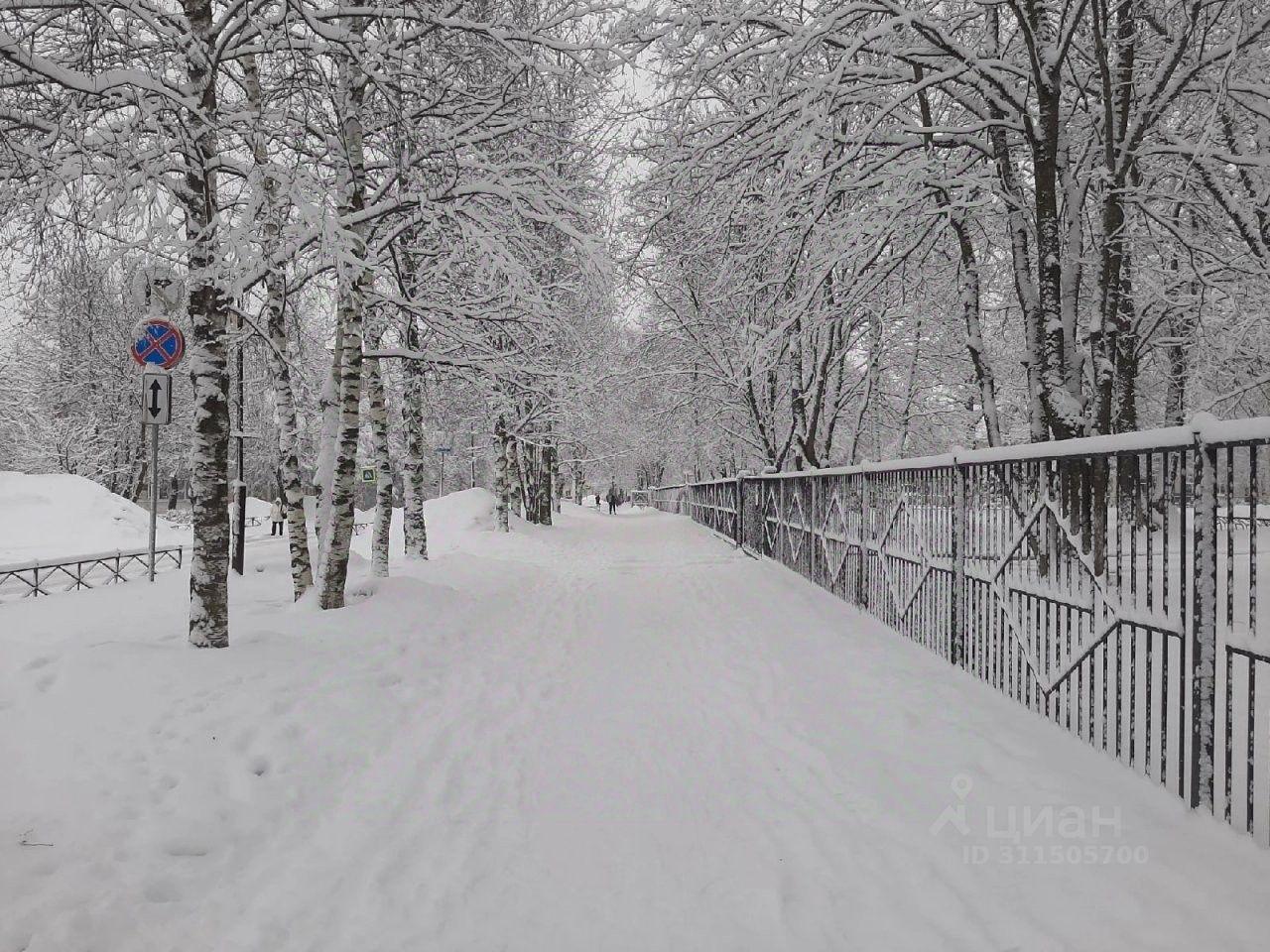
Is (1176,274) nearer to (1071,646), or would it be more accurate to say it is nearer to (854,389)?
(854,389)

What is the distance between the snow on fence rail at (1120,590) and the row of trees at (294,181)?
4.51 meters

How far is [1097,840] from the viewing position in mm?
3094

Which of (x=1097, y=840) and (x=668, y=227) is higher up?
(x=668, y=227)

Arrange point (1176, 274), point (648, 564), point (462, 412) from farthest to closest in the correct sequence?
1. point (462, 412)
2. point (648, 564)
3. point (1176, 274)

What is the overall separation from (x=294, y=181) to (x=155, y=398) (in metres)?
5.00

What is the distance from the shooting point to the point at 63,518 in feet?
65.2

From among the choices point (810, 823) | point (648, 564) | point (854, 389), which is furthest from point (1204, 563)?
point (854, 389)

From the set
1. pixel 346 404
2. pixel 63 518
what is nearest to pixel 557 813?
pixel 346 404

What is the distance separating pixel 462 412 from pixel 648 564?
12544 mm

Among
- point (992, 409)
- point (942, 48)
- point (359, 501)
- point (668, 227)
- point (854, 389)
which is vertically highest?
point (942, 48)

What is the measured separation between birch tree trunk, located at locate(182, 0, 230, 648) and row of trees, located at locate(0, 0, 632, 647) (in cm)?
2

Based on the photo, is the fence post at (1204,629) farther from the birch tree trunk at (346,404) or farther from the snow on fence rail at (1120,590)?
the birch tree trunk at (346,404)

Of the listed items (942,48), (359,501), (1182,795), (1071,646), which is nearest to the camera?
(1182,795)

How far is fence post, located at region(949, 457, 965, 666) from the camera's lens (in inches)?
228
